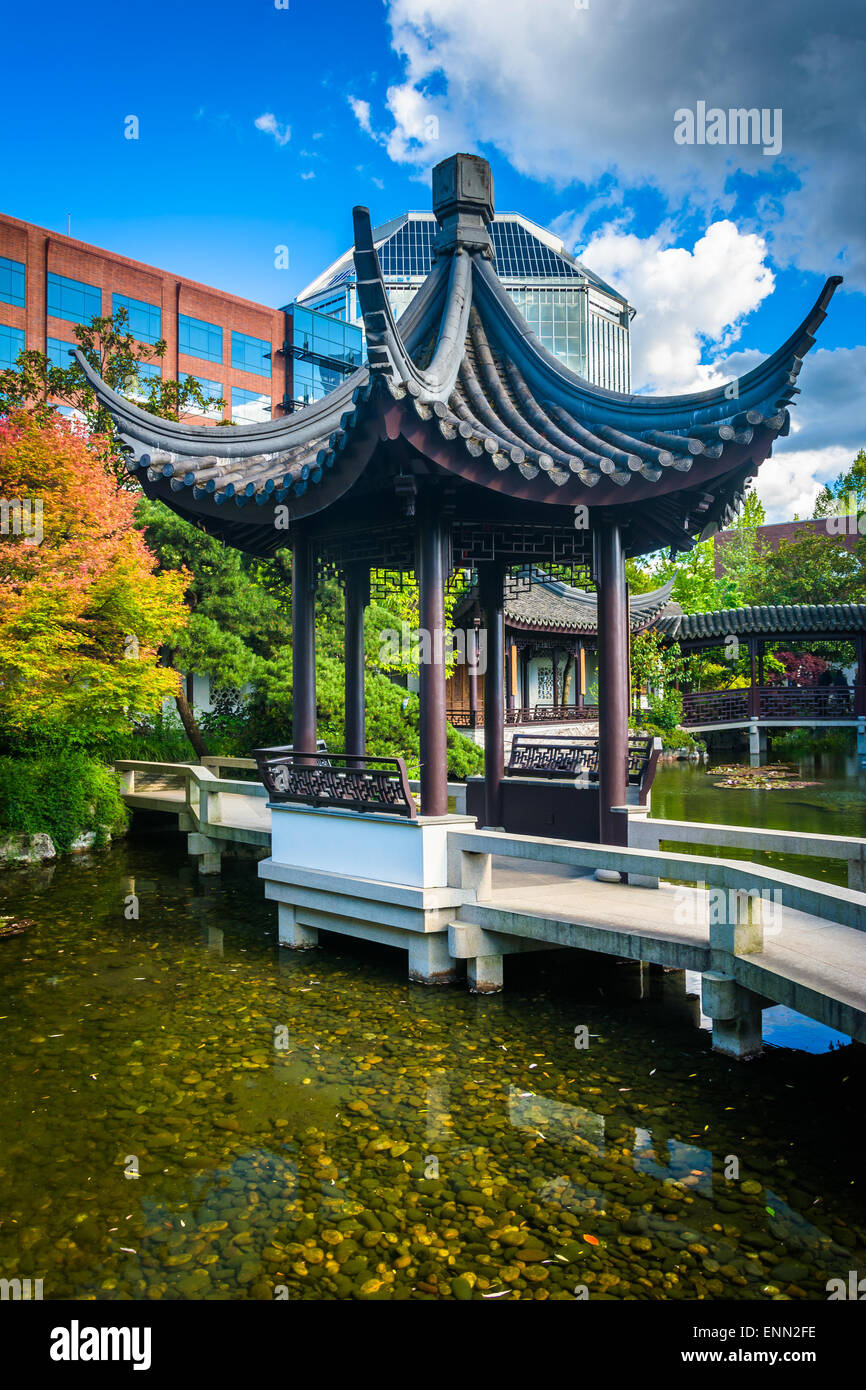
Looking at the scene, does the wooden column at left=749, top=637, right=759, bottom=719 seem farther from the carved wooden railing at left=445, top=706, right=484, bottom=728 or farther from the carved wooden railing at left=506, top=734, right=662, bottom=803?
the carved wooden railing at left=506, top=734, right=662, bottom=803

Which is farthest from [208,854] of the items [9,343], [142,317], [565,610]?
[142,317]

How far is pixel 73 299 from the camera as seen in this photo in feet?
113

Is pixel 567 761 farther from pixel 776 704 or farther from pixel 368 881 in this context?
pixel 776 704

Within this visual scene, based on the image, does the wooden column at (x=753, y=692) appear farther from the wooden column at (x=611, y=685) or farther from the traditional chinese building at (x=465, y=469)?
the wooden column at (x=611, y=685)

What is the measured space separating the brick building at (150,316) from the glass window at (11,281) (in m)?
0.04

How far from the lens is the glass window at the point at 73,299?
1336 inches

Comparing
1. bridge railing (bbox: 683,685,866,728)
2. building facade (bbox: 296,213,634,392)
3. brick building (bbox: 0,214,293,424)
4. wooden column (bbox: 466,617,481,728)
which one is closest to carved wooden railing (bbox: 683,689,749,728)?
bridge railing (bbox: 683,685,866,728)

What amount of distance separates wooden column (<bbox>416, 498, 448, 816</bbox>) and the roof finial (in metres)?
3.22

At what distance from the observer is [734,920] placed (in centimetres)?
555

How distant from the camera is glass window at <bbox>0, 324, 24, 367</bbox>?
1281 inches
